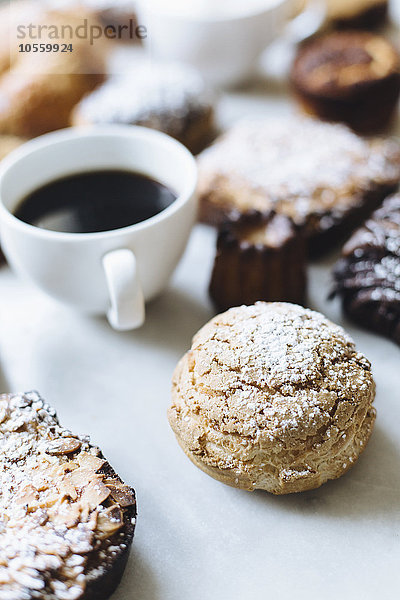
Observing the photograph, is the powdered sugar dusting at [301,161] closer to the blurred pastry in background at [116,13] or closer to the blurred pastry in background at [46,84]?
the blurred pastry in background at [46,84]

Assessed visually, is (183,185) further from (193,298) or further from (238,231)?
(193,298)

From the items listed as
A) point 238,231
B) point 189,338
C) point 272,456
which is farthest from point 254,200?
point 272,456

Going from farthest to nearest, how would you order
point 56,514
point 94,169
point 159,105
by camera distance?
point 159,105, point 94,169, point 56,514

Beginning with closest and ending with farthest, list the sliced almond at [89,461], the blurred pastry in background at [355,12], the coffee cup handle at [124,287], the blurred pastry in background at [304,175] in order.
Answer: the sliced almond at [89,461] < the coffee cup handle at [124,287] < the blurred pastry in background at [304,175] < the blurred pastry in background at [355,12]

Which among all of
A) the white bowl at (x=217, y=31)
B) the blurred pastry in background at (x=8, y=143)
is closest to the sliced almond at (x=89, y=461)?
the blurred pastry in background at (x=8, y=143)

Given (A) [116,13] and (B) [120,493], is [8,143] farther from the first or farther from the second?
(B) [120,493]

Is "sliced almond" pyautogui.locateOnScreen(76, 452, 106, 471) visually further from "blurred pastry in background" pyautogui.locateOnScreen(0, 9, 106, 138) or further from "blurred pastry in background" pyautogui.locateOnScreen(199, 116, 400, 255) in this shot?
"blurred pastry in background" pyautogui.locateOnScreen(0, 9, 106, 138)

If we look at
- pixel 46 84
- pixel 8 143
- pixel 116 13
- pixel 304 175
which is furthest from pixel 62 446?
pixel 116 13
